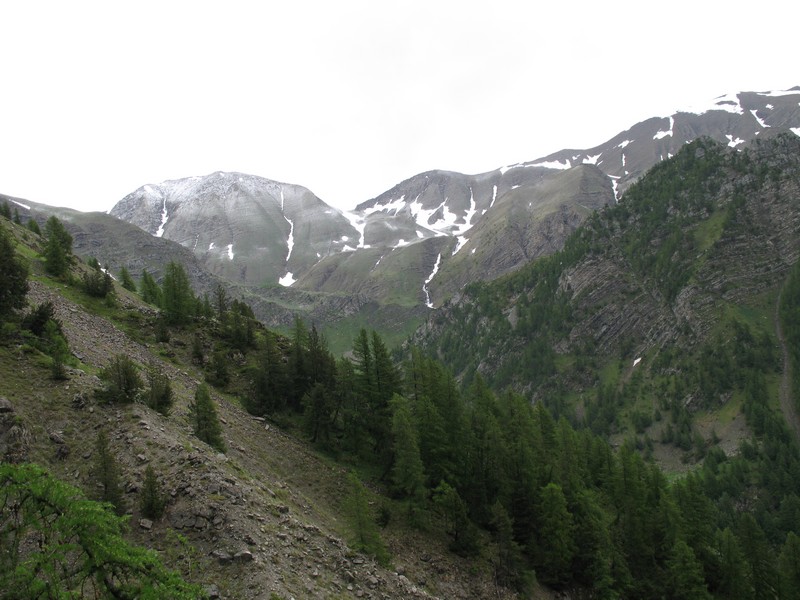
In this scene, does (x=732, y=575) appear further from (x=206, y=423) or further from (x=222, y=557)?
(x=222, y=557)

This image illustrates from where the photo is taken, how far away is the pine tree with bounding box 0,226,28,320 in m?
28.9

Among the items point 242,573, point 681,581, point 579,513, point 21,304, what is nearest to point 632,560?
point 681,581

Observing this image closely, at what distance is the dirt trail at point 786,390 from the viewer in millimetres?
136125

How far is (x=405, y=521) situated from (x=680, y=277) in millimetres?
198204

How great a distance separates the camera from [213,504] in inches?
798

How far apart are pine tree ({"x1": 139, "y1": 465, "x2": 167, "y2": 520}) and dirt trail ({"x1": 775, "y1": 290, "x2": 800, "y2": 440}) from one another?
16303 cm

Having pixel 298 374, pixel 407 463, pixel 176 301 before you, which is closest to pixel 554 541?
pixel 407 463

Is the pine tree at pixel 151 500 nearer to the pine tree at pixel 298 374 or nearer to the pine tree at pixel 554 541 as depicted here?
the pine tree at pixel 298 374

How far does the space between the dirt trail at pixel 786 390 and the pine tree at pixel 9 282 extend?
169m

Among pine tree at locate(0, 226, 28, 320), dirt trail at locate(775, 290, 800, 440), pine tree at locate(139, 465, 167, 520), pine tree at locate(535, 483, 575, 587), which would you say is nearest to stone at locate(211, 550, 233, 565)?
pine tree at locate(139, 465, 167, 520)

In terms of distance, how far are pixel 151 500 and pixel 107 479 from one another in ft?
6.32

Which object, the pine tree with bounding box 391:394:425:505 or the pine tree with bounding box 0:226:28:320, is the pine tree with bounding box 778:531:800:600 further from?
the pine tree with bounding box 0:226:28:320

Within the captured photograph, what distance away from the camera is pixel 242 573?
58.6ft

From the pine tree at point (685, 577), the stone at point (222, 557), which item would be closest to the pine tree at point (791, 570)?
the pine tree at point (685, 577)
